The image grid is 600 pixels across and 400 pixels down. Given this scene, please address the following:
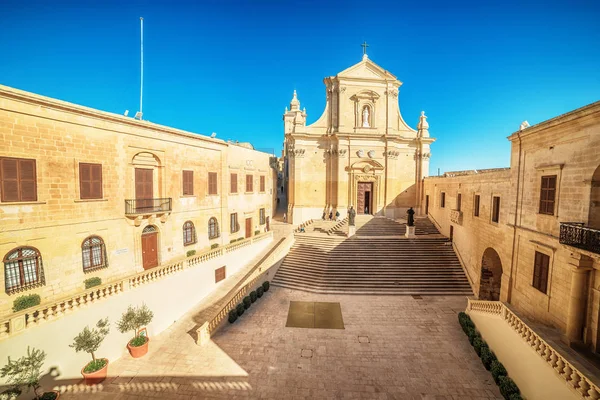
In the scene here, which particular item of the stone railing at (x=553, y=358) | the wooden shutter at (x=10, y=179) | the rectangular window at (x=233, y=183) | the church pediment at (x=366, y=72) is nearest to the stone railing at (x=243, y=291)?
the rectangular window at (x=233, y=183)

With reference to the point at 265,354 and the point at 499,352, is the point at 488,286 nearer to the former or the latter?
the point at 499,352

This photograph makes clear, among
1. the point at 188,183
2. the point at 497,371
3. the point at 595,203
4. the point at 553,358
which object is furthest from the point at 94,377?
the point at 595,203

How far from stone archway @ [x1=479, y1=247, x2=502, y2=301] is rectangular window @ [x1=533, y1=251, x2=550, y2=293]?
205 inches

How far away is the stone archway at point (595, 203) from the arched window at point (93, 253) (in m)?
20.3

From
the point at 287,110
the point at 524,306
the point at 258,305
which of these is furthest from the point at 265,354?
the point at 287,110

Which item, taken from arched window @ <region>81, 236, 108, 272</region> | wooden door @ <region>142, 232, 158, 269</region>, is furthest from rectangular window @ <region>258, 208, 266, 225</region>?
arched window @ <region>81, 236, 108, 272</region>

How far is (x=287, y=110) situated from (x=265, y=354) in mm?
40183

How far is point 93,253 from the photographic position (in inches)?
495

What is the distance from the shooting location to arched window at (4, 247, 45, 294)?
10000 millimetres

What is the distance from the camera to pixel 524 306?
1155cm

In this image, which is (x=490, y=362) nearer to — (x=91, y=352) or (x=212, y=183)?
(x=91, y=352)

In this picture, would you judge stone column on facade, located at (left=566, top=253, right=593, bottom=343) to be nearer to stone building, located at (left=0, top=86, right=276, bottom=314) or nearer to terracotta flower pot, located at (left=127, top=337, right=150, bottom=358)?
terracotta flower pot, located at (left=127, top=337, right=150, bottom=358)

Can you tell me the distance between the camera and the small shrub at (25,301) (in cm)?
987

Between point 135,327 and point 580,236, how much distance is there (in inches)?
689
